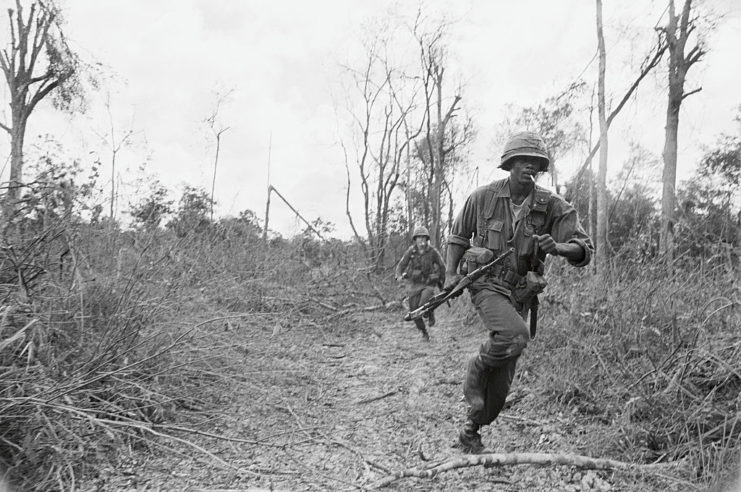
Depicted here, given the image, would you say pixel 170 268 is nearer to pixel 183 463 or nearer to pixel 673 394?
pixel 183 463

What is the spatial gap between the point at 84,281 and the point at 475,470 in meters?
3.06

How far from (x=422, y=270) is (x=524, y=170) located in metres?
4.89

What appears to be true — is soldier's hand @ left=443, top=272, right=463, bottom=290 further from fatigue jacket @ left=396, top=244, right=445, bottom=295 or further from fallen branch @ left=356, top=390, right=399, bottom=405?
fatigue jacket @ left=396, top=244, right=445, bottom=295

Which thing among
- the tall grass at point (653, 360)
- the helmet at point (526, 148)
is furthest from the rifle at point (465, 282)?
the tall grass at point (653, 360)

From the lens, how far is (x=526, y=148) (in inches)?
128

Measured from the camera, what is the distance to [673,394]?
9.69ft

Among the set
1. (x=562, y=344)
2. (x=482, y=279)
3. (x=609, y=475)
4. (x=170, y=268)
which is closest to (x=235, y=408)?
(x=170, y=268)

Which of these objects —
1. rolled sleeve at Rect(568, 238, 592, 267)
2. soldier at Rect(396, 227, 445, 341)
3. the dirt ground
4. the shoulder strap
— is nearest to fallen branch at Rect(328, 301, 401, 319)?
soldier at Rect(396, 227, 445, 341)

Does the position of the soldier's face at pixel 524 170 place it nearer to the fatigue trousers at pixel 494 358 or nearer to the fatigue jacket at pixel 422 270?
the fatigue trousers at pixel 494 358

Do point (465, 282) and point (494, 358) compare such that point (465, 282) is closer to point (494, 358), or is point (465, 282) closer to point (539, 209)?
point (494, 358)

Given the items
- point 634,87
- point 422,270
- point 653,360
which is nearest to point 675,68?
point 634,87

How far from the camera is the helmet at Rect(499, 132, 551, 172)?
3.25m

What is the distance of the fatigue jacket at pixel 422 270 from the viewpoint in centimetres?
804

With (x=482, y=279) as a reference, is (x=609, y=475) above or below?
below
